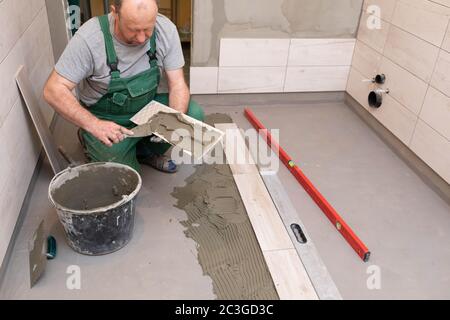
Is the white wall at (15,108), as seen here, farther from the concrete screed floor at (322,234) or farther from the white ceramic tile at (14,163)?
the concrete screed floor at (322,234)

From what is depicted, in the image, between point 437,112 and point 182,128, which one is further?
point 437,112

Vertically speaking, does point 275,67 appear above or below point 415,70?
below

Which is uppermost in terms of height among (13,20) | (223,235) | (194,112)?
(13,20)

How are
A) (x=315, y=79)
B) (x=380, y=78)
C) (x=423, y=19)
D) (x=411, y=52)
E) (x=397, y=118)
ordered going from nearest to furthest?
1. (x=423, y=19)
2. (x=411, y=52)
3. (x=397, y=118)
4. (x=380, y=78)
5. (x=315, y=79)

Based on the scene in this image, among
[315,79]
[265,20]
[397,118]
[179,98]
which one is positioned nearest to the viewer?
[179,98]

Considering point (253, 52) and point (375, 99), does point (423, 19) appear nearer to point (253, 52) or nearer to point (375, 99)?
point (375, 99)

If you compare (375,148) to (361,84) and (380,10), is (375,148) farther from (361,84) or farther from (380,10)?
(380,10)

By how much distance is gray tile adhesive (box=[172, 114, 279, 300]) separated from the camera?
5.39ft

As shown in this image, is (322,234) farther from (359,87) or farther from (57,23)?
(57,23)

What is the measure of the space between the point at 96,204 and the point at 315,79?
80.4 inches

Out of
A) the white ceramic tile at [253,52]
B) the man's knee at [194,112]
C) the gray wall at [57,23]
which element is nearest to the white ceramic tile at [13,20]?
the gray wall at [57,23]

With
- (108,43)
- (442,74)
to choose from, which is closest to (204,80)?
(108,43)

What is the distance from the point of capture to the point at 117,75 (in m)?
1.87
